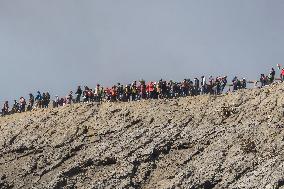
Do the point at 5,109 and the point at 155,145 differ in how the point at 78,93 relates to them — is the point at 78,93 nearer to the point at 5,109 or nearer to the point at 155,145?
the point at 5,109

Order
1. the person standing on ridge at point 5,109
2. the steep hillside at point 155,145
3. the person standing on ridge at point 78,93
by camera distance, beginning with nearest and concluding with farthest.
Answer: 1. the steep hillside at point 155,145
2. the person standing on ridge at point 78,93
3. the person standing on ridge at point 5,109

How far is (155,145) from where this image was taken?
50281mm

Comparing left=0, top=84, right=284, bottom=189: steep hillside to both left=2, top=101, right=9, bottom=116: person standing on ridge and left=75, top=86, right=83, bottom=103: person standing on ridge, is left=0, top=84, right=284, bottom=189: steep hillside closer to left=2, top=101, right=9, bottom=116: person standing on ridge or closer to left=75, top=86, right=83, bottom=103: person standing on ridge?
left=75, top=86, right=83, bottom=103: person standing on ridge

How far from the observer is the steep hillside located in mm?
46469

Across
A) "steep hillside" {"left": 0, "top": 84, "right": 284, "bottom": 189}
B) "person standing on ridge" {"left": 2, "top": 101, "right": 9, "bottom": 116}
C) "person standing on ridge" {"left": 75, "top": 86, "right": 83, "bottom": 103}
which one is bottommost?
"steep hillside" {"left": 0, "top": 84, "right": 284, "bottom": 189}

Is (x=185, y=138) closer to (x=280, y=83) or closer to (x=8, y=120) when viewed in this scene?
(x=280, y=83)

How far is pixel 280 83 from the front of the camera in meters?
52.6

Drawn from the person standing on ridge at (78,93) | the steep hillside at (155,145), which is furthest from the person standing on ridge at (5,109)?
the person standing on ridge at (78,93)

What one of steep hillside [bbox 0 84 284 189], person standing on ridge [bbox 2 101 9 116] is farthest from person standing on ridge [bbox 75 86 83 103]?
person standing on ridge [bbox 2 101 9 116]

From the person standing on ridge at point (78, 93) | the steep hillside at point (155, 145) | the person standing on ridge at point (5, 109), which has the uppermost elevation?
the person standing on ridge at point (78, 93)

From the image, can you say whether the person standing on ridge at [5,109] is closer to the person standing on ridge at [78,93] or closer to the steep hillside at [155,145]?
the steep hillside at [155,145]

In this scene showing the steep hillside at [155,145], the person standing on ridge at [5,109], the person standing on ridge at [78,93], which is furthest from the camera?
the person standing on ridge at [5,109]

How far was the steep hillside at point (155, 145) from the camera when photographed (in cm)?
4647

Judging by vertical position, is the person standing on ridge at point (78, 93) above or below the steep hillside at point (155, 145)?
above
